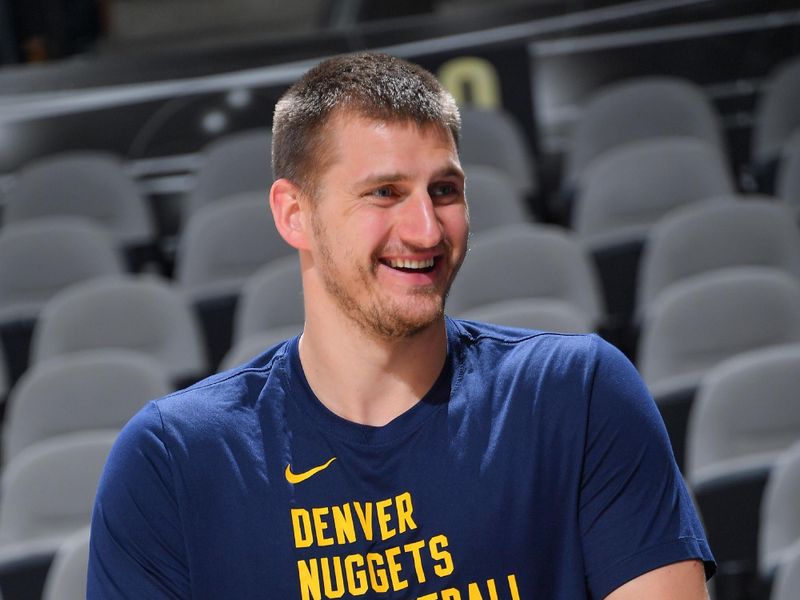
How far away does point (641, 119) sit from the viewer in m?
5.23

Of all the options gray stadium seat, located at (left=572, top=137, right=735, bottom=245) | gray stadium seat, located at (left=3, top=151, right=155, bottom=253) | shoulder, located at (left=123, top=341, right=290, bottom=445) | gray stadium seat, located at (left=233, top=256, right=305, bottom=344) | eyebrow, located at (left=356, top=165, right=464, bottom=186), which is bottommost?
gray stadium seat, located at (left=233, top=256, right=305, bottom=344)

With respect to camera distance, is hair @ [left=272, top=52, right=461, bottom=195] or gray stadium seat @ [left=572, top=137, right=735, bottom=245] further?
gray stadium seat @ [left=572, top=137, right=735, bottom=245]

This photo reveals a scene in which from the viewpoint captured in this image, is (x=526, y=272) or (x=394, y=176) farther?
(x=526, y=272)

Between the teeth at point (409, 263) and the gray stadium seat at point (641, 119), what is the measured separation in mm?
3954

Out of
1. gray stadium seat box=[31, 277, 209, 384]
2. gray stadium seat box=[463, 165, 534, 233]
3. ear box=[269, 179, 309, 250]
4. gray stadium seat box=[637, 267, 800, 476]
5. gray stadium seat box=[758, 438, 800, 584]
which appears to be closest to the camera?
ear box=[269, 179, 309, 250]

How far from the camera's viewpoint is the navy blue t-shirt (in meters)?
1.29

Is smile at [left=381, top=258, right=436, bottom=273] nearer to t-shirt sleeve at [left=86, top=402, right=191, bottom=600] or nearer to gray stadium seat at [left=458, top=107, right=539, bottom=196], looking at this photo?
t-shirt sleeve at [left=86, top=402, right=191, bottom=600]

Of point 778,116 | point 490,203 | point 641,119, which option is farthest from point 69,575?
point 778,116

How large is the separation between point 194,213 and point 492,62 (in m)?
1.39

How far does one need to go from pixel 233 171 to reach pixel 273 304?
3.89 feet

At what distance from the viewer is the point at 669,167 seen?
4688 millimetres

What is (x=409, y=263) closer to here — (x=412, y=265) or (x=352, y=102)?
(x=412, y=265)

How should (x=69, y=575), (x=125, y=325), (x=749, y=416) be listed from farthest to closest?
(x=125, y=325), (x=749, y=416), (x=69, y=575)

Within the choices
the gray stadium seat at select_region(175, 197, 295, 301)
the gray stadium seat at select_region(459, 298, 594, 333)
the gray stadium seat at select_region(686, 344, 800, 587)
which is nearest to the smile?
the gray stadium seat at select_region(686, 344, 800, 587)
